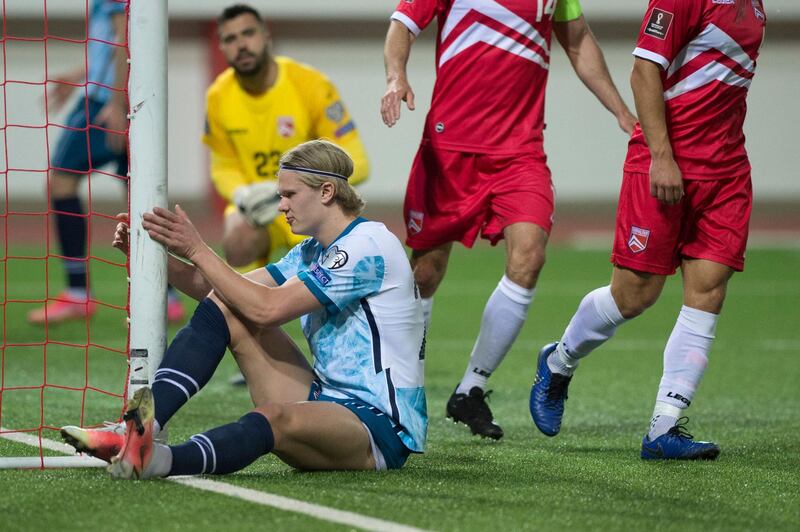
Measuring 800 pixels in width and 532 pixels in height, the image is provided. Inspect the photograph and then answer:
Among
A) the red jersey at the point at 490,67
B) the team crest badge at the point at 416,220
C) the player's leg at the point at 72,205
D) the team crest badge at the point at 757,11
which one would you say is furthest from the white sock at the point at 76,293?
the team crest badge at the point at 757,11

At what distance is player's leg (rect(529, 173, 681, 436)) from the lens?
503cm

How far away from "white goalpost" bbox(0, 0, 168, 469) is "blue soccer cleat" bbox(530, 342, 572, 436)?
1.71m

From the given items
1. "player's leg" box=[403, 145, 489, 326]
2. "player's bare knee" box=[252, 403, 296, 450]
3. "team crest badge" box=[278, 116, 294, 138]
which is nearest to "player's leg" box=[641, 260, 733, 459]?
"player's leg" box=[403, 145, 489, 326]

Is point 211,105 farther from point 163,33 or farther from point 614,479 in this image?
point 614,479

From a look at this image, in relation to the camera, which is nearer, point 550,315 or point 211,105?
point 211,105

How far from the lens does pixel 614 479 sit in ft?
14.6

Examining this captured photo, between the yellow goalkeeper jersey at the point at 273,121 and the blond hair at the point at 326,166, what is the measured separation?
9.56 ft

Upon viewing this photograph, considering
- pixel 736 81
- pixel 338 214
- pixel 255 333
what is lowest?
pixel 255 333

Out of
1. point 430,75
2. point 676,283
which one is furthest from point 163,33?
point 430,75

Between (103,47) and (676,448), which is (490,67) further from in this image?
(103,47)

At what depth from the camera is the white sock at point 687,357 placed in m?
5.03

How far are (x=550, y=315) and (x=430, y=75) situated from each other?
12612 mm

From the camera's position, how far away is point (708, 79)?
498cm

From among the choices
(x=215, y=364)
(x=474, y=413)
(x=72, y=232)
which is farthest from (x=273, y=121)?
(x=215, y=364)
